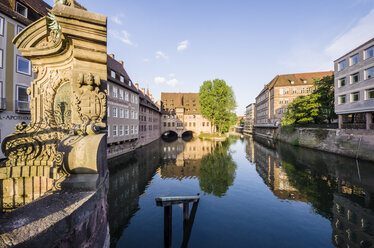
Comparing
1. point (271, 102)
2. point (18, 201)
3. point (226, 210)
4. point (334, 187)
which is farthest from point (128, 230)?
point (271, 102)

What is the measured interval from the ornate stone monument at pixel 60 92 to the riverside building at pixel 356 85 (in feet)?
93.6

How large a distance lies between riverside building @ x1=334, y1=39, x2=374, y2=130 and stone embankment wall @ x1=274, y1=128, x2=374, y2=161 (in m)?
1.26

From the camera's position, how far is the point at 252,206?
9477 millimetres

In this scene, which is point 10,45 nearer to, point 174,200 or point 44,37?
point 44,37

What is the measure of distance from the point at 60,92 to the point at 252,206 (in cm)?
1147

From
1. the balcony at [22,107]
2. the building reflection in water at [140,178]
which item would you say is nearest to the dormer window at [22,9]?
the balcony at [22,107]

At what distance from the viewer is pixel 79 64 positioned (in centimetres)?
470

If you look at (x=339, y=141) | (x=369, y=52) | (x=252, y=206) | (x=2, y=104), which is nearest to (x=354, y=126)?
(x=339, y=141)

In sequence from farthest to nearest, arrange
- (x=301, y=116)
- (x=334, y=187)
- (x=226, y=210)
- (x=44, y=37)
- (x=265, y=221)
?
1. (x=301, y=116)
2. (x=334, y=187)
3. (x=226, y=210)
4. (x=265, y=221)
5. (x=44, y=37)

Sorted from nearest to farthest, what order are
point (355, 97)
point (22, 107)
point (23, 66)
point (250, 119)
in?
point (22, 107), point (23, 66), point (355, 97), point (250, 119)

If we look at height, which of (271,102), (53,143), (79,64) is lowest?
(53,143)

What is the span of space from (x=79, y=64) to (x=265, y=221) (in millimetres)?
10953

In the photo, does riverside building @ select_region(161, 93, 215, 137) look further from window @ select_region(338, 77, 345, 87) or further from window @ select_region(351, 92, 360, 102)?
window @ select_region(351, 92, 360, 102)

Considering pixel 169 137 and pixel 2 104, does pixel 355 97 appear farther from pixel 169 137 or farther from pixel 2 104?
pixel 169 137
